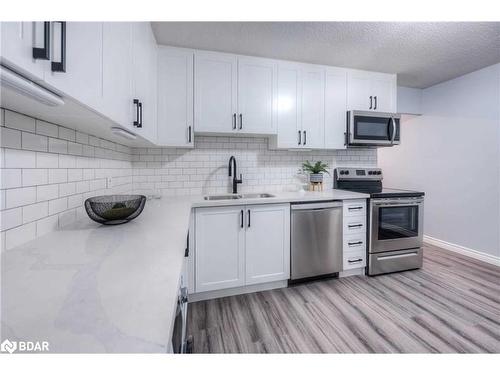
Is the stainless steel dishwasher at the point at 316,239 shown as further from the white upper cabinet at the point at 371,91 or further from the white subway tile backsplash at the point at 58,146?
the white subway tile backsplash at the point at 58,146

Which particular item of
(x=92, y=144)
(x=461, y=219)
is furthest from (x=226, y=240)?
(x=461, y=219)

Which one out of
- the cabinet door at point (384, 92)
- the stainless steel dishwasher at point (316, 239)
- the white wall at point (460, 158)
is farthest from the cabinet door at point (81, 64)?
the white wall at point (460, 158)

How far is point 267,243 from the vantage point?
2262mm

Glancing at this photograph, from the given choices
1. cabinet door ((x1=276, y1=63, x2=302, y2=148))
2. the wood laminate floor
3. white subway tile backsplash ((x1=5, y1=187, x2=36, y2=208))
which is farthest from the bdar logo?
cabinet door ((x1=276, y1=63, x2=302, y2=148))

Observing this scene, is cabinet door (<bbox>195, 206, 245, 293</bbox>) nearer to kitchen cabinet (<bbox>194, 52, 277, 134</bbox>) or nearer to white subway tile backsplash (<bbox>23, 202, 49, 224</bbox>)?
kitchen cabinet (<bbox>194, 52, 277, 134</bbox>)

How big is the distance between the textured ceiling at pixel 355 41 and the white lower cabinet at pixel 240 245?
60.4 inches

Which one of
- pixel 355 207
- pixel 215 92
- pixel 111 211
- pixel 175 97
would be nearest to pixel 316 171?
pixel 355 207

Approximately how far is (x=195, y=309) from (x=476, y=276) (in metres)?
2.99

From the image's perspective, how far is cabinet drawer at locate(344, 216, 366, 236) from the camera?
2.52 meters

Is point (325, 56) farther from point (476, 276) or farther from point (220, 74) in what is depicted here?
point (476, 276)

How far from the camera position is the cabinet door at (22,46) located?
1.54 ft

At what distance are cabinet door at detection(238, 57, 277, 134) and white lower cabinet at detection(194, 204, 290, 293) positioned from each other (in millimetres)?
878

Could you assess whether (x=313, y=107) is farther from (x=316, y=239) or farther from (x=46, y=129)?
(x=46, y=129)

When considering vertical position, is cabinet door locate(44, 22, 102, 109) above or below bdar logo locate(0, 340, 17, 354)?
above
